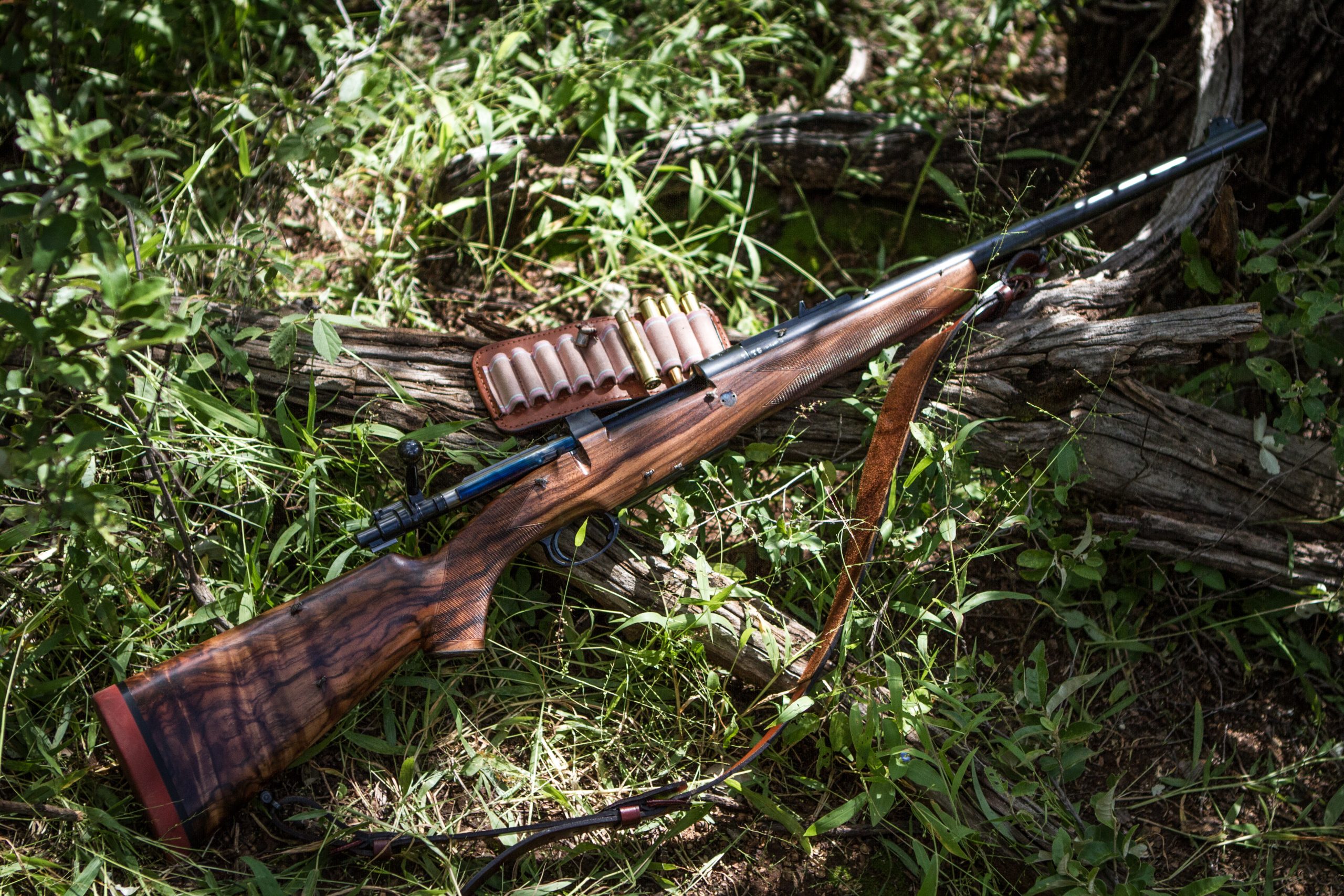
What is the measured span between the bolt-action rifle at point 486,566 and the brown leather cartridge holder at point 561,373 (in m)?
0.11

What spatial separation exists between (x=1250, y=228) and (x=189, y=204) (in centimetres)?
445

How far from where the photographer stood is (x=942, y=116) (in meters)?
4.34

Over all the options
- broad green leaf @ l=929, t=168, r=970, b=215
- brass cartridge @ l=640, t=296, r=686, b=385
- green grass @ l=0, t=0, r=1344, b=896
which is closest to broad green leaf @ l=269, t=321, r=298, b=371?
green grass @ l=0, t=0, r=1344, b=896

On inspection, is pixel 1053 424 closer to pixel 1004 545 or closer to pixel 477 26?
pixel 1004 545

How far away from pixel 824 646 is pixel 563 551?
921 mm

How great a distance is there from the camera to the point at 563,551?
10.0 ft

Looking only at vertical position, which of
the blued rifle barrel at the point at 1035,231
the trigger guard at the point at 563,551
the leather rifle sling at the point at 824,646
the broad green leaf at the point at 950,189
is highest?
the broad green leaf at the point at 950,189

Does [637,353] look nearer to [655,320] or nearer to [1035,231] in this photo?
[655,320]

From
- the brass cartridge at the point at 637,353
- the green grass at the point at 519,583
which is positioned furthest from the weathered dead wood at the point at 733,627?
the brass cartridge at the point at 637,353

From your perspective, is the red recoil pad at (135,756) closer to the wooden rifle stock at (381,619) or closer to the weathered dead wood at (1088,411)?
the wooden rifle stock at (381,619)

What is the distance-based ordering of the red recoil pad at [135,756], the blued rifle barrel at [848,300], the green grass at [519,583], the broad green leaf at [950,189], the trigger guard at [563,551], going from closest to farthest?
the red recoil pad at [135,756] < the green grass at [519,583] < the blued rifle barrel at [848,300] < the trigger guard at [563,551] < the broad green leaf at [950,189]

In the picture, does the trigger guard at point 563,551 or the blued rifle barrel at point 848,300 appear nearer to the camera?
the blued rifle barrel at point 848,300

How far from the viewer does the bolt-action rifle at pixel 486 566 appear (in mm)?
2434

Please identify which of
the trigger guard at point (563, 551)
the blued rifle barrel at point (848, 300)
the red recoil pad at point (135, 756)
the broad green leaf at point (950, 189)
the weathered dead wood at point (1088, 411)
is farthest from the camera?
the broad green leaf at point (950, 189)
